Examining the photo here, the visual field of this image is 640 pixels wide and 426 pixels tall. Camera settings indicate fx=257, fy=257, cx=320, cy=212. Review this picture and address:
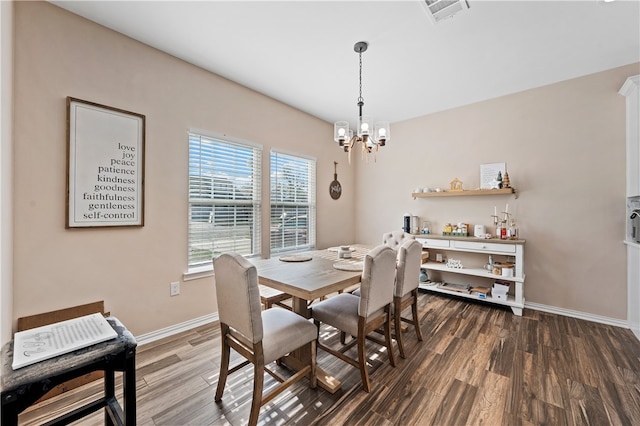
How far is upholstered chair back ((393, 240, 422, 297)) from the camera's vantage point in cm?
216

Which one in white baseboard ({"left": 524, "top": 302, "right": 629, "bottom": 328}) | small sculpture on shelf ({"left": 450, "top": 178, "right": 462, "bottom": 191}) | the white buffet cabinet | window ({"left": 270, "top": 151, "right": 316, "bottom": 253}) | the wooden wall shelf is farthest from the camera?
small sculpture on shelf ({"left": 450, "top": 178, "right": 462, "bottom": 191})

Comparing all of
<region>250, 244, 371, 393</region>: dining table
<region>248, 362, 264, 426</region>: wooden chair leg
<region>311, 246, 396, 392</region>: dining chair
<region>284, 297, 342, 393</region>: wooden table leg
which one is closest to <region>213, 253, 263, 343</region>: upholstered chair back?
<region>248, 362, 264, 426</region>: wooden chair leg

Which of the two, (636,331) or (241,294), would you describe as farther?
(636,331)

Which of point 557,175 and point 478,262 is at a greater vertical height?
point 557,175

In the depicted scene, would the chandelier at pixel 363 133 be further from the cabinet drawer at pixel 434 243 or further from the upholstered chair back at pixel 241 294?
the cabinet drawer at pixel 434 243

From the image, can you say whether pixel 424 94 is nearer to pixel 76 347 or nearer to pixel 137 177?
pixel 137 177

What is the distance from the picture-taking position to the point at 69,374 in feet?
3.21

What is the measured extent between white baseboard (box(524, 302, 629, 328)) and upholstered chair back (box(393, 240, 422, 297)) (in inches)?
81.9

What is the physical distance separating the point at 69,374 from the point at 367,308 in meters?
1.51

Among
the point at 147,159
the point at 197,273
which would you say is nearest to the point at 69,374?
the point at 197,273

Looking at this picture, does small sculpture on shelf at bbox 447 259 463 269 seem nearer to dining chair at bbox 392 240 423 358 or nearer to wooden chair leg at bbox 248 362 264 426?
dining chair at bbox 392 240 423 358

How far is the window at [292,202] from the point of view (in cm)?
363

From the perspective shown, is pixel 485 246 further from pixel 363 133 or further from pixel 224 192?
pixel 224 192

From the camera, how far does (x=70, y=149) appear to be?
78.7 inches
